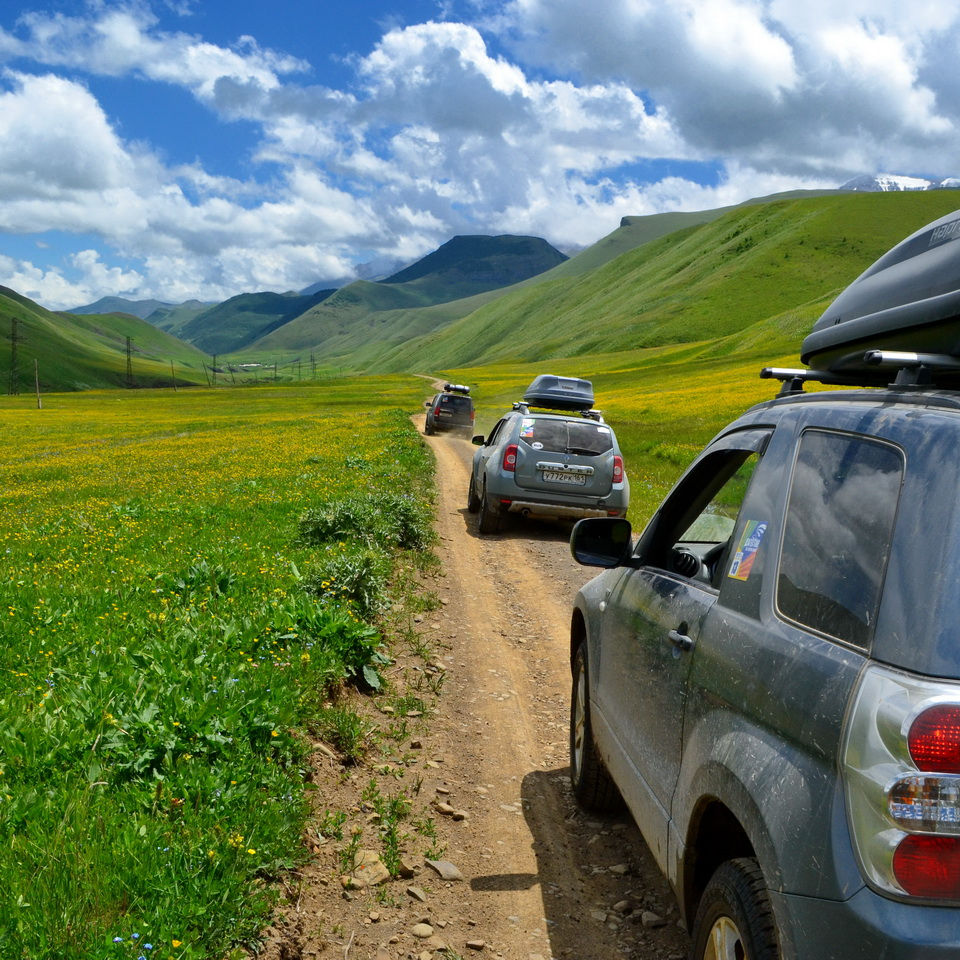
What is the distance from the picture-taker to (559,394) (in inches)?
1293

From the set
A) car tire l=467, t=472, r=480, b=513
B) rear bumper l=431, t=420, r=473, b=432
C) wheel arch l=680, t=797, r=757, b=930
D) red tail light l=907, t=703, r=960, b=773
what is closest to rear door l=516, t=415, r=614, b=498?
car tire l=467, t=472, r=480, b=513

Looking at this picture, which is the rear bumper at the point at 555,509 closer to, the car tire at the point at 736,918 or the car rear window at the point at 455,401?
the car tire at the point at 736,918

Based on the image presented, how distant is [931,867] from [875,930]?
20 cm

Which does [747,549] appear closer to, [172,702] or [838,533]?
[838,533]

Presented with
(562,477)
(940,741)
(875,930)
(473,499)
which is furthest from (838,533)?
(473,499)

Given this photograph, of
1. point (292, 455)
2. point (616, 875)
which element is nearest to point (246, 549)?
point (616, 875)

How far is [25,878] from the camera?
143 inches

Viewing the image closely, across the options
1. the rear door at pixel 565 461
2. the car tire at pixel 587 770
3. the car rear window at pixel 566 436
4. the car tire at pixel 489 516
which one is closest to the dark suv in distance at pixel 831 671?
the car tire at pixel 587 770

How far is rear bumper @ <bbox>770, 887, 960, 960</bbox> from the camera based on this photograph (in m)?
2.04

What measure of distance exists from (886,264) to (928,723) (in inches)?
91.2

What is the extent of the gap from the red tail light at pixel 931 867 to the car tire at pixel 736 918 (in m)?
0.49

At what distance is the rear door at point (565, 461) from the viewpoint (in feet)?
50.5

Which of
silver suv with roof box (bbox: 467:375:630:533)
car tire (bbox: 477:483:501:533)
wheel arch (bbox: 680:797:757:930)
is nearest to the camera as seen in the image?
wheel arch (bbox: 680:797:757:930)

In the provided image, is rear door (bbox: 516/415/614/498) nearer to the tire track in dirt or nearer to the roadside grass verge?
the roadside grass verge
